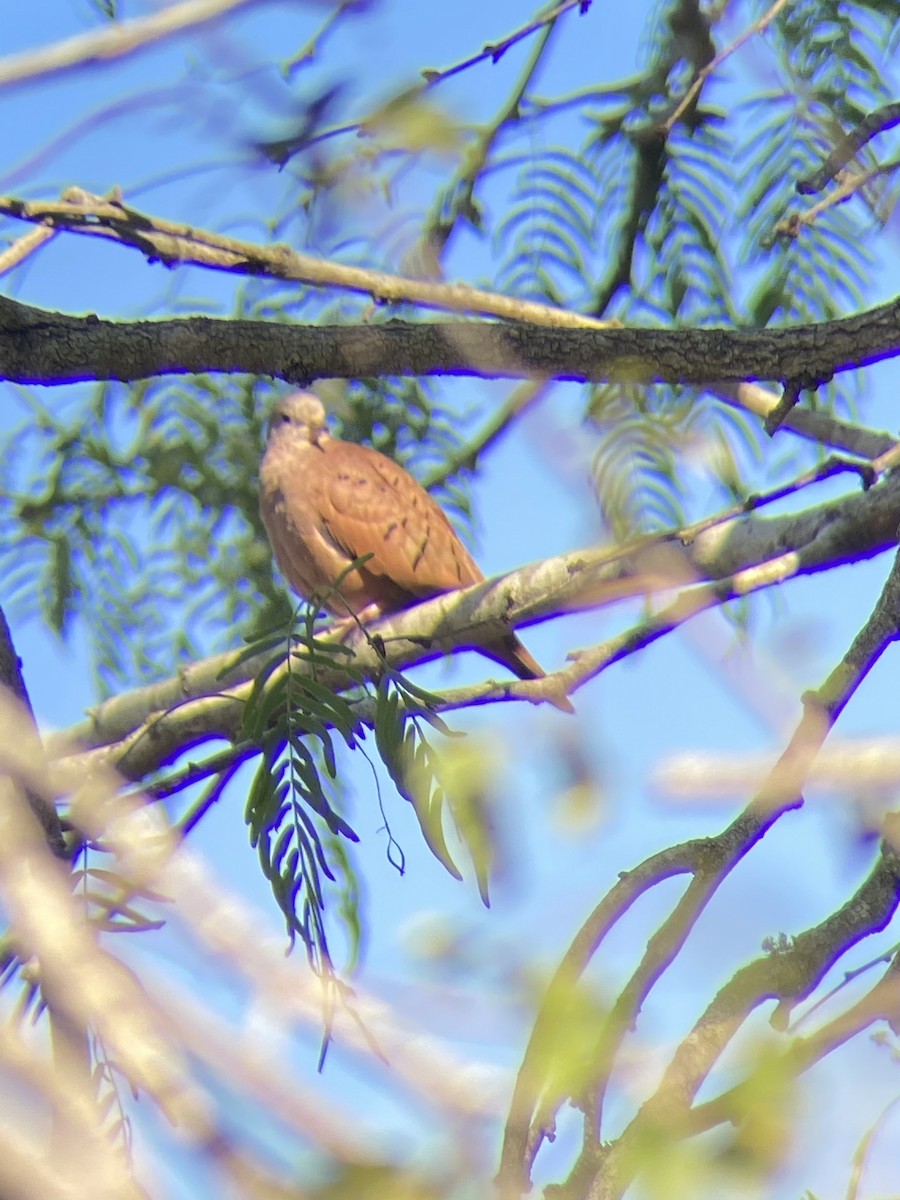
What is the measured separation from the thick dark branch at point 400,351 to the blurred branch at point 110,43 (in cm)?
112

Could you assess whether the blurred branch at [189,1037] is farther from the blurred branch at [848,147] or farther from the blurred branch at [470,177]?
the blurred branch at [470,177]

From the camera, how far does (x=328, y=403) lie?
5773mm

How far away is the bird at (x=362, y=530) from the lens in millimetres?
Answer: 5766

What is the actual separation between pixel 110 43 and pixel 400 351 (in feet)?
4.09

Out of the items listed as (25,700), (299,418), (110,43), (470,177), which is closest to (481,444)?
(470,177)

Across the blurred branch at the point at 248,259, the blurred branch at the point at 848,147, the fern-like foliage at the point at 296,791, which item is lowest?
the fern-like foliage at the point at 296,791

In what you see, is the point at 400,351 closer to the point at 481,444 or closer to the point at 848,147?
the point at 848,147

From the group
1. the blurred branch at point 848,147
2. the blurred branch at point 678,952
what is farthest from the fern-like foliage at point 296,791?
the blurred branch at point 848,147

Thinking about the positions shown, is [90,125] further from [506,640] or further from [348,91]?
[506,640]

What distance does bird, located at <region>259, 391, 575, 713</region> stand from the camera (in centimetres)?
577

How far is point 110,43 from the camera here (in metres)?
1.45

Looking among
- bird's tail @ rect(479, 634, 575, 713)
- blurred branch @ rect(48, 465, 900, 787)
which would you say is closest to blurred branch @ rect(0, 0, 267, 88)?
blurred branch @ rect(48, 465, 900, 787)

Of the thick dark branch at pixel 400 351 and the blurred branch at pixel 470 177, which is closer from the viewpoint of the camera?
the thick dark branch at pixel 400 351

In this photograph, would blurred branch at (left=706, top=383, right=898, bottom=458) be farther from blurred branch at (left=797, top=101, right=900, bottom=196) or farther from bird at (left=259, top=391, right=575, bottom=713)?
bird at (left=259, top=391, right=575, bottom=713)
